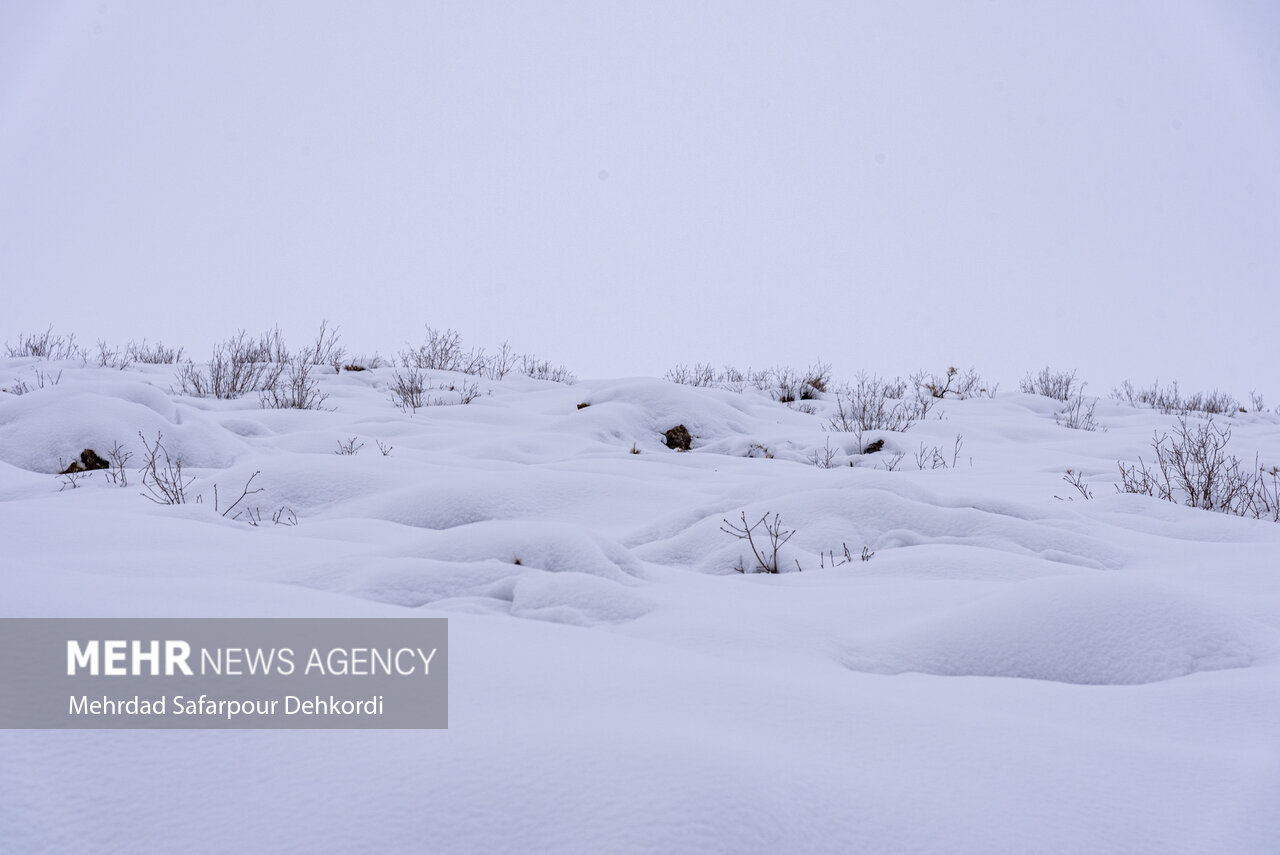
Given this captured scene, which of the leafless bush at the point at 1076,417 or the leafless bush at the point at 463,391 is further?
the leafless bush at the point at 1076,417

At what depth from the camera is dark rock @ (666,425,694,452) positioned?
564 centimetres

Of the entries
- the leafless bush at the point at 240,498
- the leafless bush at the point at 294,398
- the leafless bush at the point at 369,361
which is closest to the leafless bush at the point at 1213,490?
the leafless bush at the point at 240,498

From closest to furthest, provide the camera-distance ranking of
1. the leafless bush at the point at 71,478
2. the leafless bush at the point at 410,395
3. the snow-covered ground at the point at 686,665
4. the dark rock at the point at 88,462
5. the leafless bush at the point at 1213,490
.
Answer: the snow-covered ground at the point at 686,665, the leafless bush at the point at 71,478, the dark rock at the point at 88,462, the leafless bush at the point at 1213,490, the leafless bush at the point at 410,395

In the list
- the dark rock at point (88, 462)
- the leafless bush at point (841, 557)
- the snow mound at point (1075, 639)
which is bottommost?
the leafless bush at point (841, 557)

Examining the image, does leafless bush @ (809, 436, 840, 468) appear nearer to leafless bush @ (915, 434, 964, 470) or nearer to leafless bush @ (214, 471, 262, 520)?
leafless bush @ (915, 434, 964, 470)

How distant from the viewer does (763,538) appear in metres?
2.72

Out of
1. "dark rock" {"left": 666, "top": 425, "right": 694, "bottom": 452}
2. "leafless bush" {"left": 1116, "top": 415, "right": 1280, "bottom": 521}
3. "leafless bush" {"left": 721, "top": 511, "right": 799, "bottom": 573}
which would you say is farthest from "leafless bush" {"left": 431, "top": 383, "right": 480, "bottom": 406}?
"leafless bush" {"left": 1116, "top": 415, "right": 1280, "bottom": 521}

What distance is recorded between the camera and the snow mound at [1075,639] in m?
1.50

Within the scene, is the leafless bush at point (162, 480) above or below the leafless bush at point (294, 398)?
below

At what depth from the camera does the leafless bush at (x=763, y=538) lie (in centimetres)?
251

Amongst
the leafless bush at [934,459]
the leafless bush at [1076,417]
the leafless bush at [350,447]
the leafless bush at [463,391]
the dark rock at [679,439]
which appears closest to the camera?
the leafless bush at [350,447]

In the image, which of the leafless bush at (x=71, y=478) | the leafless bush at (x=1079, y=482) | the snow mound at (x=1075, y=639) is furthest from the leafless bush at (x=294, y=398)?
the snow mound at (x=1075, y=639)

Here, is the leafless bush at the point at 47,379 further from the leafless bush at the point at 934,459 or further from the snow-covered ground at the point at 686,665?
the leafless bush at the point at 934,459

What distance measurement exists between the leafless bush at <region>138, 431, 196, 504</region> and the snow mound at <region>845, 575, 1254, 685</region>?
105 inches
